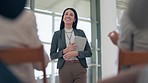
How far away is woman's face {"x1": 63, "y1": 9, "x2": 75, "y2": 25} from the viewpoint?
3682 millimetres

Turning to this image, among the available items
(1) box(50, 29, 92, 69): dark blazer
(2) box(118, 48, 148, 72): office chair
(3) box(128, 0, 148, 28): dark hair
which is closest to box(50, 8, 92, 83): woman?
(1) box(50, 29, 92, 69): dark blazer

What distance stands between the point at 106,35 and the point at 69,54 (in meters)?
4.57

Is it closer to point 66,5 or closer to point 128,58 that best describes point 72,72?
point 128,58

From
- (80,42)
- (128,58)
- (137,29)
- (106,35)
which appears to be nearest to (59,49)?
(80,42)

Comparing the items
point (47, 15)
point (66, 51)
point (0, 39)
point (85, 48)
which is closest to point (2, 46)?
point (0, 39)

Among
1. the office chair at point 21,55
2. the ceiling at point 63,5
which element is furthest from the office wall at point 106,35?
the office chair at point 21,55

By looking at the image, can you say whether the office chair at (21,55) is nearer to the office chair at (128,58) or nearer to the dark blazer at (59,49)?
the office chair at (128,58)

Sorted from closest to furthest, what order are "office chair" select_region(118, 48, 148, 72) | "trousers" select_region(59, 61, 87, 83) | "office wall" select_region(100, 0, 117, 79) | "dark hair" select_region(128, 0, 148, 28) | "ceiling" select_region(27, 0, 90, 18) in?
"dark hair" select_region(128, 0, 148, 28) → "office chair" select_region(118, 48, 148, 72) → "trousers" select_region(59, 61, 87, 83) → "ceiling" select_region(27, 0, 90, 18) → "office wall" select_region(100, 0, 117, 79)

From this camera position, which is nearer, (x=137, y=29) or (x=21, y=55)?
(x=137, y=29)

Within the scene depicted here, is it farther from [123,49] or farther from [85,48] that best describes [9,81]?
[85,48]

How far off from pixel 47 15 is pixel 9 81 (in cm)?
634

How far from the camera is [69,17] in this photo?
147 inches

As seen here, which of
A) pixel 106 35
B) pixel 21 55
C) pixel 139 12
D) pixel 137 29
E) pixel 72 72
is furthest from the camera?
pixel 106 35

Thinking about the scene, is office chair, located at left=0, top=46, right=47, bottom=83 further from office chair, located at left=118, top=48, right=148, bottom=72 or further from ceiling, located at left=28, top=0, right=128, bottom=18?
ceiling, located at left=28, top=0, right=128, bottom=18
